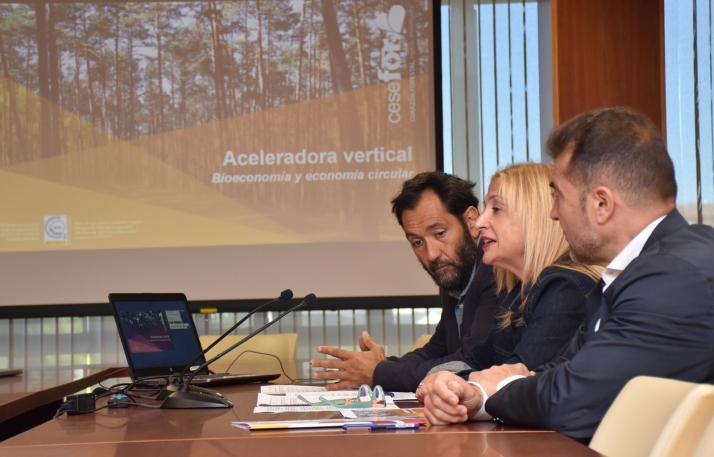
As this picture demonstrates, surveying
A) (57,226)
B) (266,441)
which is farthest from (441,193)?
(57,226)

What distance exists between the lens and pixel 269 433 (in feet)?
4.72

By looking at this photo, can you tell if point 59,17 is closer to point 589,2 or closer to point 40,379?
point 40,379

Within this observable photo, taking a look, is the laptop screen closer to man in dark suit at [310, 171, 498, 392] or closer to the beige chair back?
man in dark suit at [310, 171, 498, 392]

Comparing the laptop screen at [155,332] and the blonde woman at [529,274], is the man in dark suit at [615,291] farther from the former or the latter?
the laptop screen at [155,332]

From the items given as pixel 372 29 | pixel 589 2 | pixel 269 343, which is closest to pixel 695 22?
pixel 589 2

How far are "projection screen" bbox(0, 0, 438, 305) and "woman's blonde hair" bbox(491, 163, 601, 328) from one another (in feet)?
9.84

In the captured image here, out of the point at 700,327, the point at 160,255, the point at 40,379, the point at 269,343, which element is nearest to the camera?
the point at 700,327

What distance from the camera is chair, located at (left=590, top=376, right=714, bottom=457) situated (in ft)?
3.34

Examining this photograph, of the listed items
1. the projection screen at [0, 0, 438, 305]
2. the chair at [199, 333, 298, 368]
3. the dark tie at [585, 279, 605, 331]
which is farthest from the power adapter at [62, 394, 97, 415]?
the projection screen at [0, 0, 438, 305]

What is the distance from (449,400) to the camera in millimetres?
1503

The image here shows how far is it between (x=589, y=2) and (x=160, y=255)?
10.5 feet

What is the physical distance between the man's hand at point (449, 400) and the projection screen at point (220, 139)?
12.0 ft

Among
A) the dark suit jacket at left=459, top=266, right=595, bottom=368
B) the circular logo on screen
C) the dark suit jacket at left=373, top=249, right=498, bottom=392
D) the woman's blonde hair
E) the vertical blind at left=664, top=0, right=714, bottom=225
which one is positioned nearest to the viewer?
the dark suit jacket at left=459, top=266, right=595, bottom=368

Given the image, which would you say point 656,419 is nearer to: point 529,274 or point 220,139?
point 529,274
